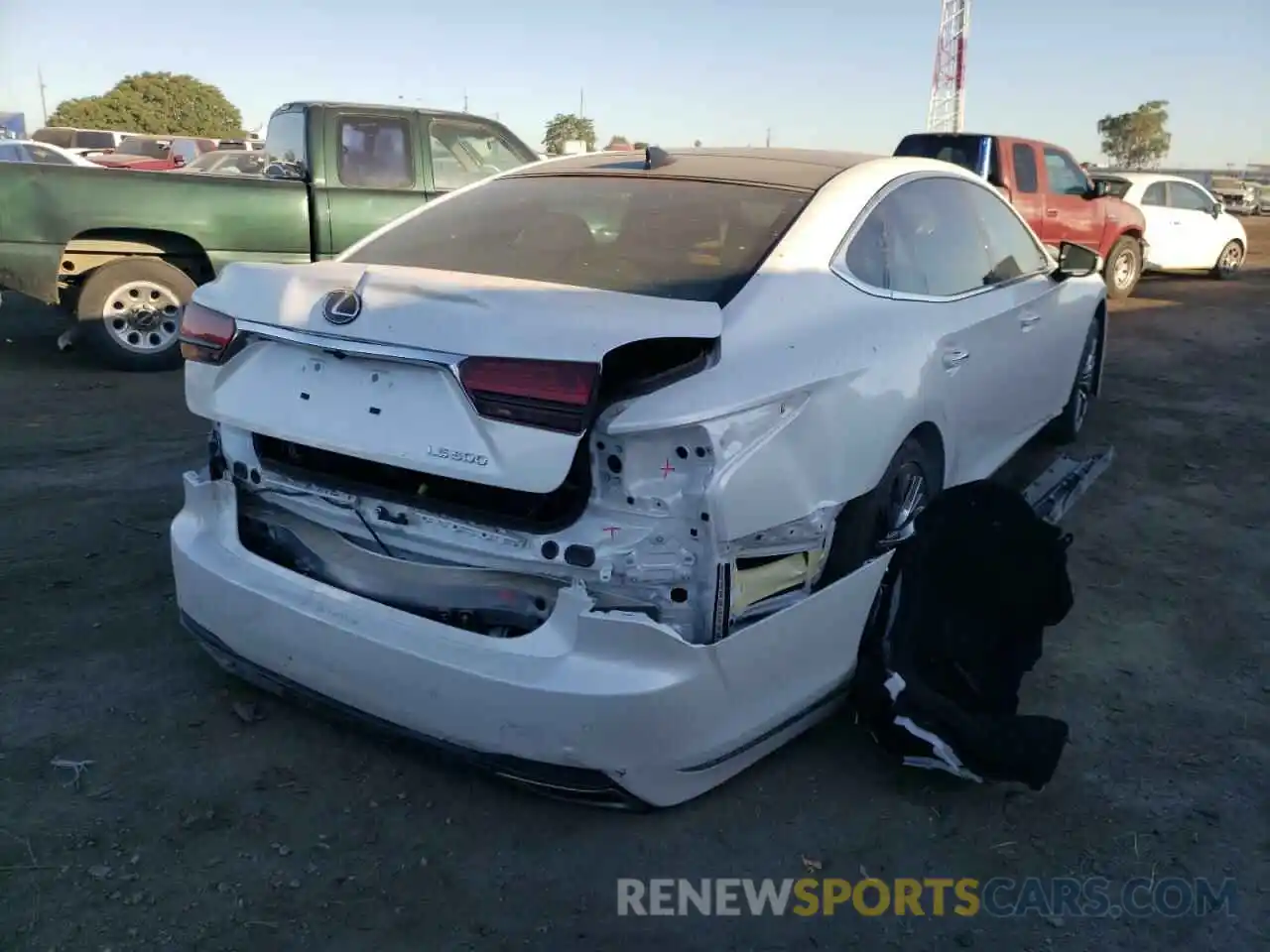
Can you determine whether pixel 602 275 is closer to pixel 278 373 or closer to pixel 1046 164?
pixel 278 373

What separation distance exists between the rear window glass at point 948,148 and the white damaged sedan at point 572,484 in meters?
8.75

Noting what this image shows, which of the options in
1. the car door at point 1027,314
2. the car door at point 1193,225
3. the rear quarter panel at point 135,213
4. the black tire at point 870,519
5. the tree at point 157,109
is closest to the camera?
the black tire at point 870,519

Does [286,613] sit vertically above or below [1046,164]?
below

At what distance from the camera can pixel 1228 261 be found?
49.4 ft

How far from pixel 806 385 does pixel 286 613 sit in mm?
1436

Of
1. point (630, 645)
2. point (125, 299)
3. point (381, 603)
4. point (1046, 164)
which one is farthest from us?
point (1046, 164)

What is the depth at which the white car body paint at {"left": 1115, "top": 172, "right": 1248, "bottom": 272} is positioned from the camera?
13.9m

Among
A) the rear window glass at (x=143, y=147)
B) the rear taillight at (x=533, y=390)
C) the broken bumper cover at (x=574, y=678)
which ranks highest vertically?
the rear window glass at (x=143, y=147)

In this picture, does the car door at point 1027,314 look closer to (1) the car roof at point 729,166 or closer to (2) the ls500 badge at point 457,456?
(1) the car roof at point 729,166

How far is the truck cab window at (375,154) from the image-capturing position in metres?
7.77

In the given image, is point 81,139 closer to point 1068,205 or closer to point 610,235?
point 1068,205

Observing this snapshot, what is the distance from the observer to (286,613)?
2666mm

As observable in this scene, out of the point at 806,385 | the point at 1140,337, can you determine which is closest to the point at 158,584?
the point at 806,385

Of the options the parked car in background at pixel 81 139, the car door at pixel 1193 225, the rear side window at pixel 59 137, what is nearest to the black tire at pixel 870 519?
the car door at pixel 1193 225
